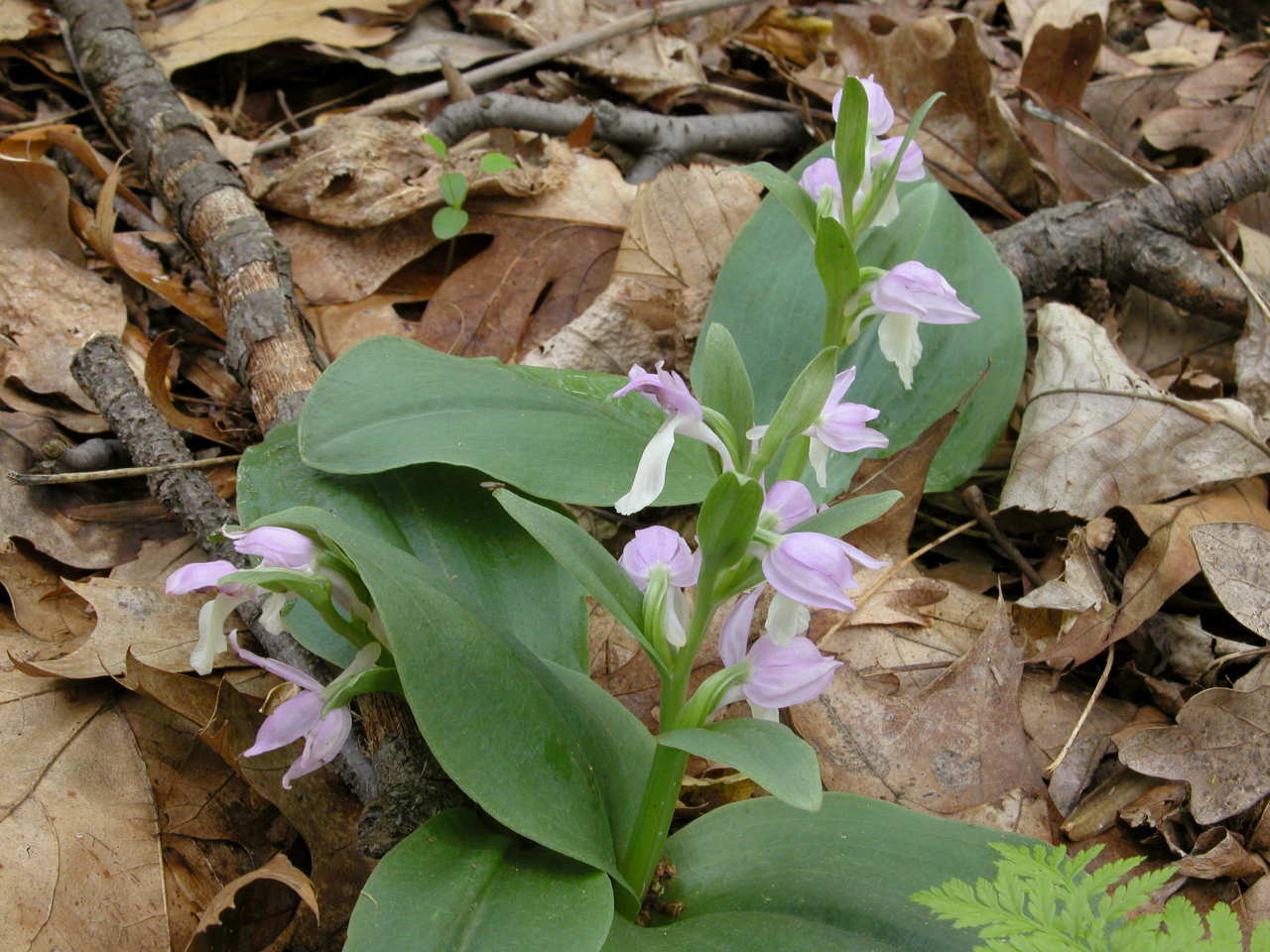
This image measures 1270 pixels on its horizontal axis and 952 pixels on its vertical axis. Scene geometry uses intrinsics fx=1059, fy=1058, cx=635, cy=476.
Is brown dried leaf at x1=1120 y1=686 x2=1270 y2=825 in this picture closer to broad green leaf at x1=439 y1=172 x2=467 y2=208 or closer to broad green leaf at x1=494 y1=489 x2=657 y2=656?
broad green leaf at x1=494 y1=489 x2=657 y2=656

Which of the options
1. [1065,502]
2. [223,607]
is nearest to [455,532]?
[223,607]

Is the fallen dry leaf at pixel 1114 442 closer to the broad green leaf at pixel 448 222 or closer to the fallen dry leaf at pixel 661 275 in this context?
the fallen dry leaf at pixel 661 275

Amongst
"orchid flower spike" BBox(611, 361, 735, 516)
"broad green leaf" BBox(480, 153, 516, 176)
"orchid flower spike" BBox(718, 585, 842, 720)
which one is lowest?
"broad green leaf" BBox(480, 153, 516, 176)

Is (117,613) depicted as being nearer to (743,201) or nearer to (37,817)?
(37,817)

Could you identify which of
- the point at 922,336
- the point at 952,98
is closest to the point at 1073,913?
the point at 922,336

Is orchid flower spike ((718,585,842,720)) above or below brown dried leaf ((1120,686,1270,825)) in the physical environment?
above

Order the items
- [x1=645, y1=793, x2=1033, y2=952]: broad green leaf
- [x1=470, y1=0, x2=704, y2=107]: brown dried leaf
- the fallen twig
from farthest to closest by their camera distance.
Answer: [x1=470, y1=0, x2=704, y2=107]: brown dried leaf, the fallen twig, [x1=645, y1=793, x2=1033, y2=952]: broad green leaf

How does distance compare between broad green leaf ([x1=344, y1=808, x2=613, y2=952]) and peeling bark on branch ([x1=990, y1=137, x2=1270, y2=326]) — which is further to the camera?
peeling bark on branch ([x1=990, y1=137, x2=1270, y2=326])

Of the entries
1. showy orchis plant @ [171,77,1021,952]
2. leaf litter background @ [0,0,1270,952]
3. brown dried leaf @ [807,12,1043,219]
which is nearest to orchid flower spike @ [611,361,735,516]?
showy orchis plant @ [171,77,1021,952]
